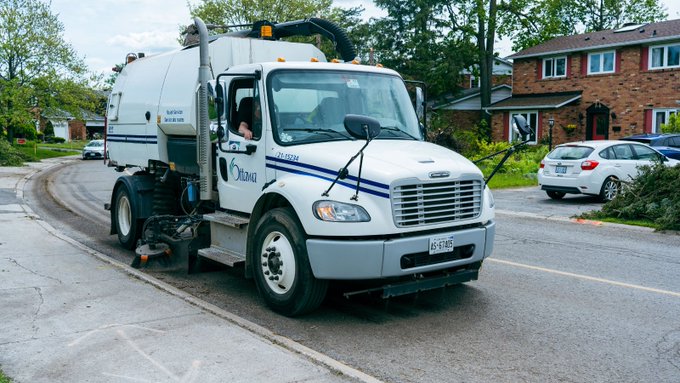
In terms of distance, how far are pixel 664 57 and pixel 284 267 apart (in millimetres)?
32886

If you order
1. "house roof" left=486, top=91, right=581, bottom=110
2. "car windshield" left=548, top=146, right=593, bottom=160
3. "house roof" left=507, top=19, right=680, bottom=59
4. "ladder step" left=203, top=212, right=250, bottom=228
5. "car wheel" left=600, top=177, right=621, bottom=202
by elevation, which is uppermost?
"house roof" left=507, top=19, right=680, bottom=59

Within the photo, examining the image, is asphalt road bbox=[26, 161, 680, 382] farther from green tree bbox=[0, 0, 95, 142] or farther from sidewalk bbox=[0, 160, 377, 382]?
green tree bbox=[0, 0, 95, 142]

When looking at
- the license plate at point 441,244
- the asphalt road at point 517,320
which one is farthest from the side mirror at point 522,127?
the asphalt road at point 517,320

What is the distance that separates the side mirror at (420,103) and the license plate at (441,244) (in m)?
2.18

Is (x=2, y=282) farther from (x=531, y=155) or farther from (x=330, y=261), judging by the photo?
(x=531, y=155)

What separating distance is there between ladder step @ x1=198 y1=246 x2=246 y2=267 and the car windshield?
481 inches

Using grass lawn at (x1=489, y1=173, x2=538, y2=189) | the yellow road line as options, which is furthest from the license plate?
grass lawn at (x1=489, y1=173, x2=538, y2=189)

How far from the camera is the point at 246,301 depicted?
7.27 m

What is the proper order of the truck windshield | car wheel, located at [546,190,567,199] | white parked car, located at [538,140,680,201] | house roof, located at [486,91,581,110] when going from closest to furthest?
the truck windshield, white parked car, located at [538,140,680,201], car wheel, located at [546,190,567,199], house roof, located at [486,91,581,110]

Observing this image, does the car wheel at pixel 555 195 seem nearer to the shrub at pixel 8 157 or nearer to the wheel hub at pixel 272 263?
the wheel hub at pixel 272 263

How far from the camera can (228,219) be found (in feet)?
24.9

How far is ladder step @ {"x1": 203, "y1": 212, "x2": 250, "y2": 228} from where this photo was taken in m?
7.32

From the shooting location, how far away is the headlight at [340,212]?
6.01 metres

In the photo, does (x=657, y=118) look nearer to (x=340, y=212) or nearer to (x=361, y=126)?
(x=361, y=126)
